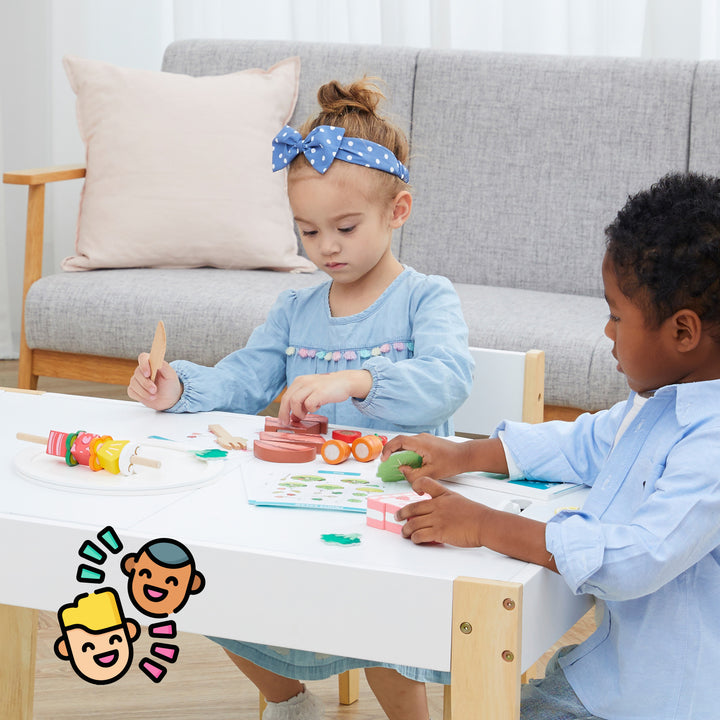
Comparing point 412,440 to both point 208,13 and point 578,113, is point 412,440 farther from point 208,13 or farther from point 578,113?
point 208,13

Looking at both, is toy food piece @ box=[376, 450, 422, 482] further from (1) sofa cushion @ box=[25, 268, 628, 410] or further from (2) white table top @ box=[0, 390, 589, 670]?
(1) sofa cushion @ box=[25, 268, 628, 410]

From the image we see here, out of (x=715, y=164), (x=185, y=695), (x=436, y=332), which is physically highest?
(x=715, y=164)

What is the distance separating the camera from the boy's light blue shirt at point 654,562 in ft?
2.52

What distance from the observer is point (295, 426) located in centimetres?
112

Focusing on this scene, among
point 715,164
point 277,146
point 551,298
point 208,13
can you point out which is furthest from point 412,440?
point 208,13

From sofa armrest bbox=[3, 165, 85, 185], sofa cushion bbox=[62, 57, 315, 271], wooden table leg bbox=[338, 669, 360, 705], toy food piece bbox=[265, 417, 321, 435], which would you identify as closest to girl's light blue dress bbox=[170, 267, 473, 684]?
toy food piece bbox=[265, 417, 321, 435]

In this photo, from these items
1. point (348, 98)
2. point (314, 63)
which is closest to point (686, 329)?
point (348, 98)

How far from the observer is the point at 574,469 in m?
1.01

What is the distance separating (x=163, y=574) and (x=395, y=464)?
10.7 inches

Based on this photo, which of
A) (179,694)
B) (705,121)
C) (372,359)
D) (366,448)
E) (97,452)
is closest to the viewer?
(97,452)

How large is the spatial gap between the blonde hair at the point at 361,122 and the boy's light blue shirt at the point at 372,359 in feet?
0.45

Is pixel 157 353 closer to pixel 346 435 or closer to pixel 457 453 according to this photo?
pixel 346 435

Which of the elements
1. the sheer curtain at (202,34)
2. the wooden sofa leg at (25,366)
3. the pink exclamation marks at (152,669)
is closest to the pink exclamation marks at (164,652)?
the pink exclamation marks at (152,669)

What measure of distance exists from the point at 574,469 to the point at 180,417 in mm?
458
